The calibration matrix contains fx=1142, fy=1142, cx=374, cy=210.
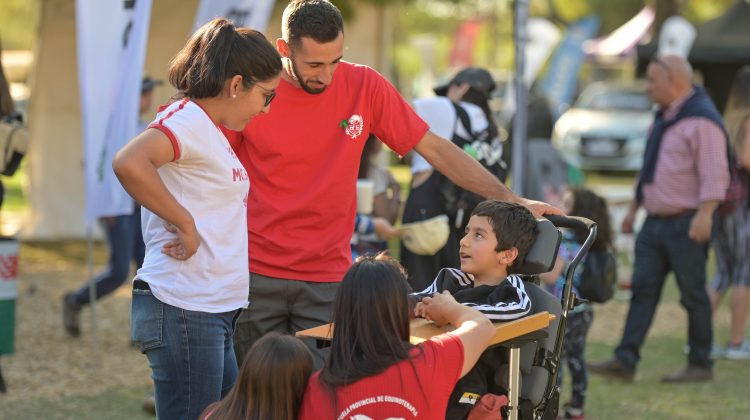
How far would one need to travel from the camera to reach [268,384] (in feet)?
11.2

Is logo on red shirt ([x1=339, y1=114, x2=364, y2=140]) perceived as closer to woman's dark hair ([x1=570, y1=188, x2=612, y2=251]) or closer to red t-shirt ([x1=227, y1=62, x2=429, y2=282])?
red t-shirt ([x1=227, y1=62, x2=429, y2=282])

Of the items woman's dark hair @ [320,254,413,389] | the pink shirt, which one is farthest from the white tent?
woman's dark hair @ [320,254,413,389]

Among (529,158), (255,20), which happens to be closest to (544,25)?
(529,158)

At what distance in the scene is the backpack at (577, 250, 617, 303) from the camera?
6.20 meters

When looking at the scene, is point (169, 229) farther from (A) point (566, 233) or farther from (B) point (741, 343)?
(B) point (741, 343)

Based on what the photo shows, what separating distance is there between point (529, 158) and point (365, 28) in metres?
3.01

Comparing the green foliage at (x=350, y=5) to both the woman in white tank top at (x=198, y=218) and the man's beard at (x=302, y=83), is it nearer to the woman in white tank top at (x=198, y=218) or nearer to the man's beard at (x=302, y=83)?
the man's beard at (x=302, y=83)

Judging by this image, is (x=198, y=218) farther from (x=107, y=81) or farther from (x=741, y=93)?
(x=741, y=93)

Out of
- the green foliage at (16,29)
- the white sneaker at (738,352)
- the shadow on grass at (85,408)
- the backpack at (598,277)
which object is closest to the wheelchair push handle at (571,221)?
the backpack at (598,277)

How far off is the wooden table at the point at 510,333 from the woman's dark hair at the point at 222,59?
82 cm

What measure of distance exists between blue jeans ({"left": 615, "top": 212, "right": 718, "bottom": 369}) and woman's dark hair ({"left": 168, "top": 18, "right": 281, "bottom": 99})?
4.46m

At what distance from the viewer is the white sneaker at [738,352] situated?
8148mm

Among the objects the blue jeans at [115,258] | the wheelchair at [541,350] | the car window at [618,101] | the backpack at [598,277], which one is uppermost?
the wheelchair at [541,350]

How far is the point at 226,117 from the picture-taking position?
3570 mm
